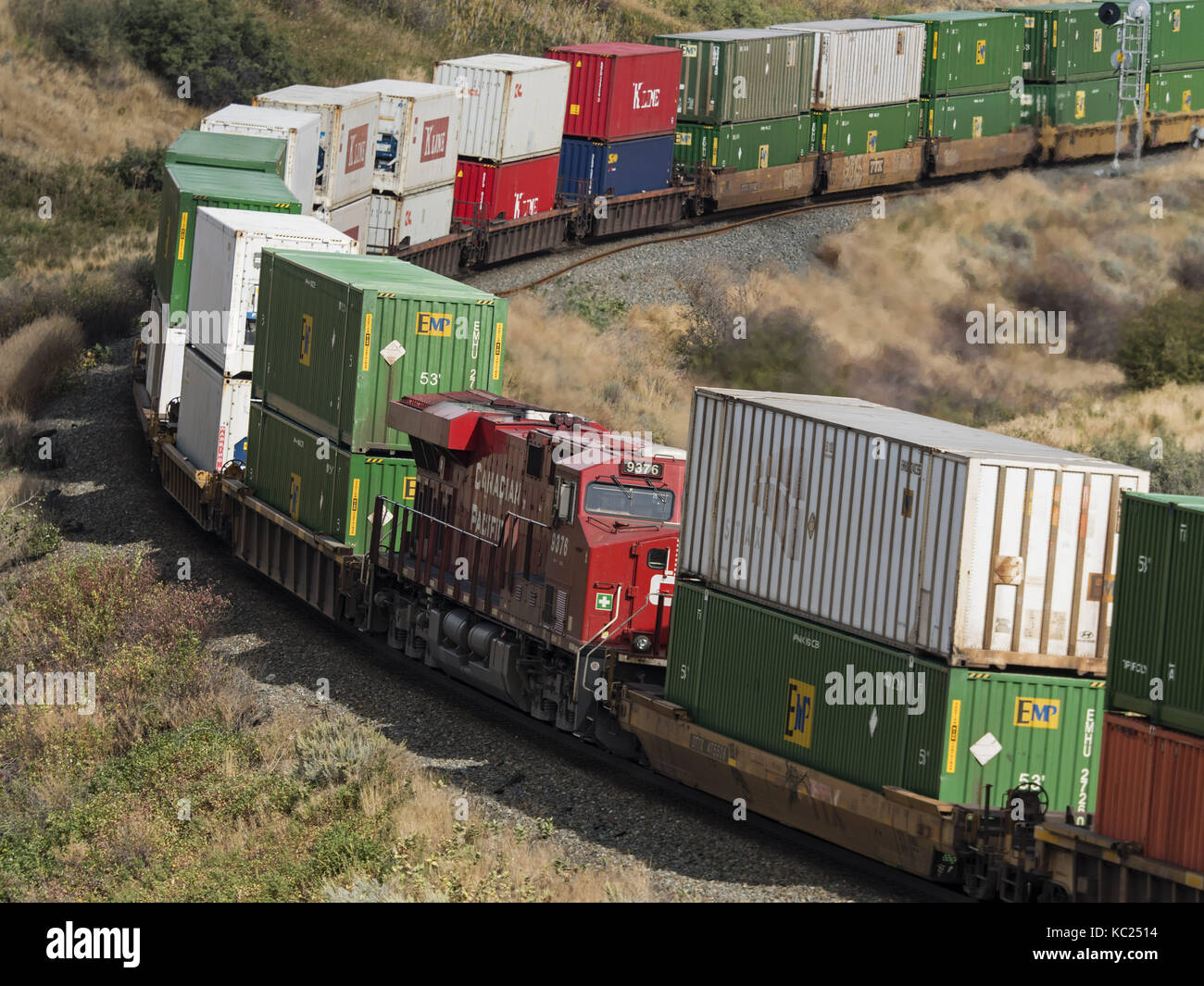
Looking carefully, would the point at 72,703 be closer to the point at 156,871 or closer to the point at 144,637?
the point at 144,637

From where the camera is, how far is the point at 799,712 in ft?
60.9

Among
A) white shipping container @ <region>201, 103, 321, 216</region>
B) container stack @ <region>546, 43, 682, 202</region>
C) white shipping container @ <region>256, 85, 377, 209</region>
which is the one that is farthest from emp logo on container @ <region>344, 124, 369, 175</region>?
container stack @ <region>546, 43, 682, 202</region>

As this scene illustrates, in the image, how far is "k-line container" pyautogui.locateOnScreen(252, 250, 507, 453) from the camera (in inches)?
985

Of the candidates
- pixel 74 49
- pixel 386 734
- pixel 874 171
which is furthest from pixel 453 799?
pixel 74 49

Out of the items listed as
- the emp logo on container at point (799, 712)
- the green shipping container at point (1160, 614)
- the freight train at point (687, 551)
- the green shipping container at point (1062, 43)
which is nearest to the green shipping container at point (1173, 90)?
the green shipping container at point (1062, 43)

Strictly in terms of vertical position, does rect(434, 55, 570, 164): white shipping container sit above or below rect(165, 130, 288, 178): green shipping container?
above

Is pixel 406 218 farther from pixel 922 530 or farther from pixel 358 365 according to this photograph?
pixel 922 530

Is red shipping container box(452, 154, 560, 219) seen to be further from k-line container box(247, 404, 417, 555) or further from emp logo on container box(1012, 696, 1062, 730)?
emp logo on container box(1012, 696, 1062, 730)

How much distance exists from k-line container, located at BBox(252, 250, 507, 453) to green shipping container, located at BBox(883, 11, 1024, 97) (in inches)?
1227

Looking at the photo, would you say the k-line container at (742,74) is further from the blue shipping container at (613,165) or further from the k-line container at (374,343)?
the k-line container at (374,343)

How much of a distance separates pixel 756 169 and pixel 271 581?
24712 millimetres

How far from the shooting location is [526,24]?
7438 cm

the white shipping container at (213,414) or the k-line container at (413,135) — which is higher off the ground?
the k-line container at (413,135)

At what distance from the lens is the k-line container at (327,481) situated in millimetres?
25672
